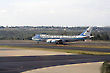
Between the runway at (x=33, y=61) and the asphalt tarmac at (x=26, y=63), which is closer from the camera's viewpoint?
the asphalt tarmac at (x=26, y=63)

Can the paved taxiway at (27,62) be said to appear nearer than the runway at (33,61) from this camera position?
Yes

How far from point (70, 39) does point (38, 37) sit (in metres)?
13.4

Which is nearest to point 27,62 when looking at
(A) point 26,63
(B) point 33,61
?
(A) point 26,63

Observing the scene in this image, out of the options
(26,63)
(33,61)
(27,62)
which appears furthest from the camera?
(33,61)

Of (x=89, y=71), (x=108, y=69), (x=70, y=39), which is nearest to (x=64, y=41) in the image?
(x=70, y=39)

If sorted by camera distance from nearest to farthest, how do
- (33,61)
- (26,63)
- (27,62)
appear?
1. (26,63)
2. (27,62)
3. (33,61)

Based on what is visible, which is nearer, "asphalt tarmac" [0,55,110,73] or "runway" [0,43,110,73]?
"asphalt tarmac" [0,55,110,73]

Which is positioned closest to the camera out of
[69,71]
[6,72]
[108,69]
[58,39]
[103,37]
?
[108,69]

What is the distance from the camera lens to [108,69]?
19.8m

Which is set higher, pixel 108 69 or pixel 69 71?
pixel 108 69

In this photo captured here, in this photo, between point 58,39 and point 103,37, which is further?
point 103,37

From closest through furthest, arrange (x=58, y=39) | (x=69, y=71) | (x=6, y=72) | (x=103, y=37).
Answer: (x=6, y=72) < (x=69, y=71) < (x=58, y=39) < (x=103, y=37)

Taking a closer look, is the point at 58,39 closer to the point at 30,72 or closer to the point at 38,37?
the point at 38,37

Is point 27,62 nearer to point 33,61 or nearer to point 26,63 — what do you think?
point 26,63
